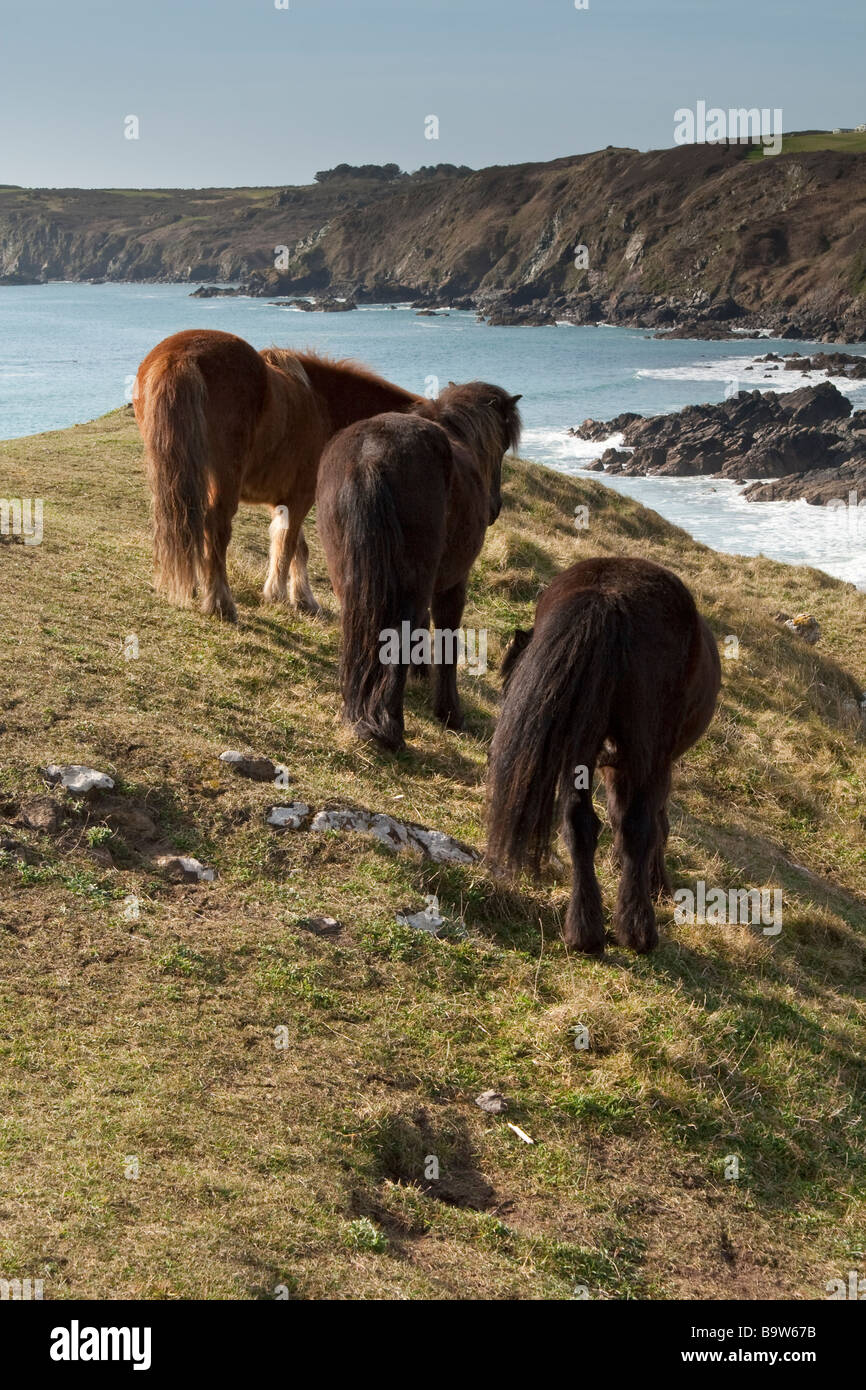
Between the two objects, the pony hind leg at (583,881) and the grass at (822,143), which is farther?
the grass at (822,143)

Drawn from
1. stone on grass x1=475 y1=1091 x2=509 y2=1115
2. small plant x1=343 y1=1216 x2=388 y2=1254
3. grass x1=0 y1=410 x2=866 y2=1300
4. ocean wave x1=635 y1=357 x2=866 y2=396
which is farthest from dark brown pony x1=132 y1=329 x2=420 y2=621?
ocean wave x1=635 y1=357 x2=866 y2=396

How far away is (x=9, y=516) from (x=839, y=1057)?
339 inches

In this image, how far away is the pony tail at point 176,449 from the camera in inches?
311

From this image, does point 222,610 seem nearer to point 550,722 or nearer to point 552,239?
point 550,722

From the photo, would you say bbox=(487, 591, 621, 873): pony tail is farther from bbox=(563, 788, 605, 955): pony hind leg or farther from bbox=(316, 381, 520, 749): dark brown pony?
bbox=(316, 381, 520, 749): dark brown pony

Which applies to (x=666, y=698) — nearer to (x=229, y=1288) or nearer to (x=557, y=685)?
(x=557, y=685)

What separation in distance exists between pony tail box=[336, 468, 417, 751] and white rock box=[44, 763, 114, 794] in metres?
1.89

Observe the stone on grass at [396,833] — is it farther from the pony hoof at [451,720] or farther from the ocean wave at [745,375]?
the ocean wave at [745,375]

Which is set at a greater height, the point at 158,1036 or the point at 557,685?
the point at 557,685

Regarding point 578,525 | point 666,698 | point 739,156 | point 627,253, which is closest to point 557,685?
point 666,698

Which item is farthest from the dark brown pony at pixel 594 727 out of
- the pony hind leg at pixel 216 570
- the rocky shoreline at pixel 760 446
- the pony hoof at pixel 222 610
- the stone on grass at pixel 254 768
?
the rocky shoreline at pixel 760 446

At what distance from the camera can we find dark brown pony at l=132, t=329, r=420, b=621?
7949 millimetres

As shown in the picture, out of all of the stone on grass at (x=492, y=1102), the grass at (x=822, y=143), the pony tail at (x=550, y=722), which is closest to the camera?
the stone on grass at (x=492, y=1102)

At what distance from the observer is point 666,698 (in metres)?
5.57
